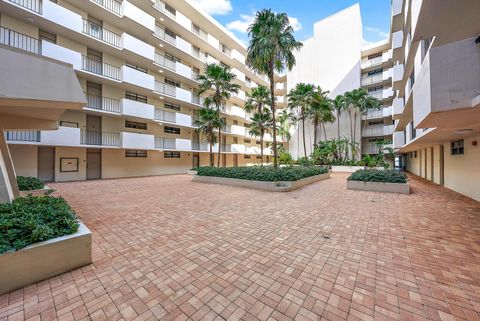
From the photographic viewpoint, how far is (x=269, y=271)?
3.36m

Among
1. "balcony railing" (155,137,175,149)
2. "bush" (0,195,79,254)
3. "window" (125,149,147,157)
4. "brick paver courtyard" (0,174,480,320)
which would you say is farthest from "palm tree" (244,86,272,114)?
"bush" (0,195,79,254)

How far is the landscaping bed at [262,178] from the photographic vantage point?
37.7 feet

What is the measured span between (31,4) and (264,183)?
1824 centimetres

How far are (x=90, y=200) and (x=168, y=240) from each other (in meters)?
Answer: 6.32

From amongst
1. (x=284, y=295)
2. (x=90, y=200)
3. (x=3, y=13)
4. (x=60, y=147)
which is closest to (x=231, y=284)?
(x=284, y=295)

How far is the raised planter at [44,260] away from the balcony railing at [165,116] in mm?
17671

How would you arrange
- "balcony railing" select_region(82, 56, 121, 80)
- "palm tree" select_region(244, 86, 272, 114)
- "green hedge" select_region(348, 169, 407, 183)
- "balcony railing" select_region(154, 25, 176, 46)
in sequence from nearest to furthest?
"green hedge" select_region(348, 169, 407, 183)
"balcony railing" select_region(82, 56, 121, 80)
"balcony railing" select_region(154, 25, 176, 46)
"palm tree" select_region(244, 86, 272, 114)

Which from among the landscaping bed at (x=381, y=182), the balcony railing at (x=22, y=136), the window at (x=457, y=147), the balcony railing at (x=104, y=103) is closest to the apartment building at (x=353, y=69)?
the window at (x=457, y=147)

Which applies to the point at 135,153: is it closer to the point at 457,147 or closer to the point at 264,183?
the point at 264,183

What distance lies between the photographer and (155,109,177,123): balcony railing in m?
19.6

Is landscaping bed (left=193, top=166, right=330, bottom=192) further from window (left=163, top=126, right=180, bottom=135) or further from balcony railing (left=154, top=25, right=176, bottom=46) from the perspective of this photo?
balcony railing (left=154, top=25, right=176, bottom=46)

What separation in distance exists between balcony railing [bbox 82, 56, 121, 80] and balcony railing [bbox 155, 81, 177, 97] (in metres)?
3.47

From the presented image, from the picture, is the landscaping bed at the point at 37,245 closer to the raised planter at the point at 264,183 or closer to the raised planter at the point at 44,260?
the raised planter at the point at 44,260

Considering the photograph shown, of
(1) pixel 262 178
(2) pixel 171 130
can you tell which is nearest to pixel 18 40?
(2) pixel 171 130
